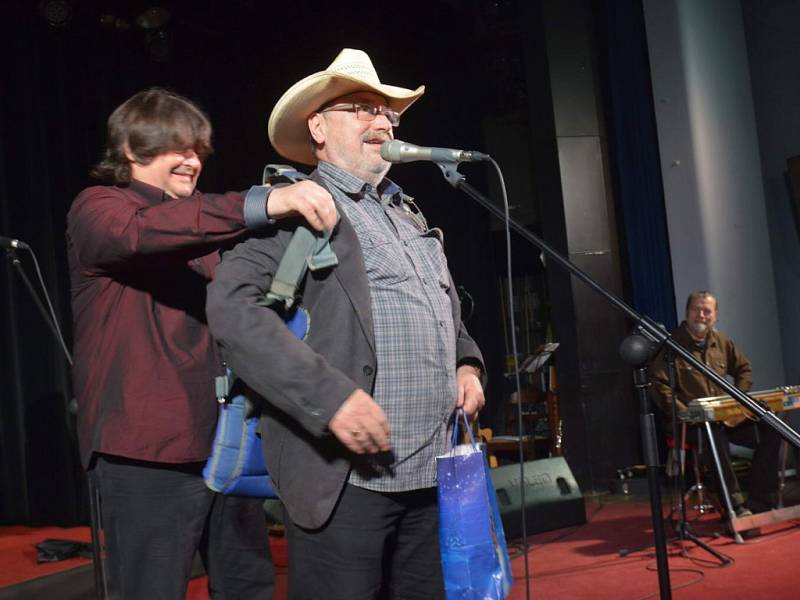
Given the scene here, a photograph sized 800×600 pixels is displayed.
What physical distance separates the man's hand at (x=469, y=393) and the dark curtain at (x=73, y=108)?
2433mm

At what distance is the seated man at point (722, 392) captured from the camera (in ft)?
16.6

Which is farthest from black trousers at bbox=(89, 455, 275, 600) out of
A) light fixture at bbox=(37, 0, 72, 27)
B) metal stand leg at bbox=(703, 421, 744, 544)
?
light fixture at bbox=(37, 0, 72, 27)

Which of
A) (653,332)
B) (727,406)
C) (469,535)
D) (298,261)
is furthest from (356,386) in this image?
(727,406)

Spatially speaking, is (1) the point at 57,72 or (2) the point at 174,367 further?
(1) the point at 57,72

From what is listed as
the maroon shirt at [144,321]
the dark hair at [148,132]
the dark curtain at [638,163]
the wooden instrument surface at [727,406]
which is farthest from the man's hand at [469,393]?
the dark curtain at [638,163]

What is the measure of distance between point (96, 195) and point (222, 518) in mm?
721

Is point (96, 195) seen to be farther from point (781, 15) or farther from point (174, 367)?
point (781, 15)

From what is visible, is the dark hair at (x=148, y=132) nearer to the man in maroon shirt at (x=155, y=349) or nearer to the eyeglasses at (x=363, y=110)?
the man in maroon shirt at (x=155, y=349)

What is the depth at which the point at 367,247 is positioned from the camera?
171 cm

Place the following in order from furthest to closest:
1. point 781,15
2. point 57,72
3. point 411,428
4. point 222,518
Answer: point 781,15 → point 57,72 → point 222,518 → point 411,428

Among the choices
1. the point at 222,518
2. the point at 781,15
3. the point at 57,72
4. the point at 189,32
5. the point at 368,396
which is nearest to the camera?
the point at 368,396

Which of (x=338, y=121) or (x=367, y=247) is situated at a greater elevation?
(x=338, y=121)

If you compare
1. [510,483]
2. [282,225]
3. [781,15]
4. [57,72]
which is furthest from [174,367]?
[781,15]

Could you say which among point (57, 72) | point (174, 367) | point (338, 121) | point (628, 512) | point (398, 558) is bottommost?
point (628, 512)
